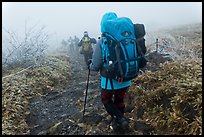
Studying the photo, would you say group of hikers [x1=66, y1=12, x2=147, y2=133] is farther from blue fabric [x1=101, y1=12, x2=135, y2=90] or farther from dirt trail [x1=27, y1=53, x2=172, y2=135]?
dirt trail [x1=27, y1=53, x2=172, y2=135]

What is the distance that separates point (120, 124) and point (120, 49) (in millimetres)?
1522

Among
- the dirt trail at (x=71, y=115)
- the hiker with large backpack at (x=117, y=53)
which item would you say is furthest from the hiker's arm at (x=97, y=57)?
the dirt trail at (x=71, y=115)

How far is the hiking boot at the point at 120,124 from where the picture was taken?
5905 mm

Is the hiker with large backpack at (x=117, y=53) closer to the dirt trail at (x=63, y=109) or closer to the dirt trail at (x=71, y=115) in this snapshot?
the dirt trail at (x=71, y=115)

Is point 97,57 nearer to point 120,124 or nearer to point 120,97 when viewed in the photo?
point 120,97

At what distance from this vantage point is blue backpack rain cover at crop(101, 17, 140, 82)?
551 cm

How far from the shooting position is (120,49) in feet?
18.0

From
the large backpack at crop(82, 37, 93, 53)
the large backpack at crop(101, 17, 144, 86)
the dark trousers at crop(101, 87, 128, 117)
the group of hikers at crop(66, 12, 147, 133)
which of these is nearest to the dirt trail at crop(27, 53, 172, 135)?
the dark trousers at crop(101, 87, 128, 117)

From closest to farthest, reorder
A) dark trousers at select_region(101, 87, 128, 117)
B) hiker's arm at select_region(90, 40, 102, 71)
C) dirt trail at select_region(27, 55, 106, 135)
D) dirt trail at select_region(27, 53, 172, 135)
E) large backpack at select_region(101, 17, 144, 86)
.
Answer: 1. large backpack at select_region(101, 17, 144, 86)
2. hiker's arm at select_region(90, 40, 102, 71)
3. dark trousers at select_region(101, 87, 128, 117)
4. dirt trail at select_region(27, 53, 172, 135)
5. dirt trail at select_region(27, 55, 106, 135)

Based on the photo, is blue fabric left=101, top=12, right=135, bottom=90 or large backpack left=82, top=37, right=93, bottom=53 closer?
blue fabric left=101, top=12, right=135, bottom=90

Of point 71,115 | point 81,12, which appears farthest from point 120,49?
point 81,12

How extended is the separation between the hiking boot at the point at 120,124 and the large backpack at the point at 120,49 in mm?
831

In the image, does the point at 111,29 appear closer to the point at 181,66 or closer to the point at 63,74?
the point at 181,66

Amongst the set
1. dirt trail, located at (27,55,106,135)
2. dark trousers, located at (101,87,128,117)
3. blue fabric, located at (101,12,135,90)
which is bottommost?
dirt trail, located at (27,55,106,135)
